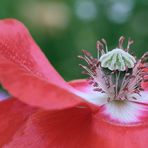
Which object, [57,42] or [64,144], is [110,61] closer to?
[64,144]

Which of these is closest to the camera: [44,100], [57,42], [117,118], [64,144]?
[44,100]

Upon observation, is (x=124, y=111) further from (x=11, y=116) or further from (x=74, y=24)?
(x=74, y=24)

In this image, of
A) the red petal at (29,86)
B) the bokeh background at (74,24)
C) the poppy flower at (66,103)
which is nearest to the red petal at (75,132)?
the poppy flower at (66,103)

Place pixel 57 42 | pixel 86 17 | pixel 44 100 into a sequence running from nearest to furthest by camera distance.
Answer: pixel 44 100, pixel 57 42, pixel 86 17

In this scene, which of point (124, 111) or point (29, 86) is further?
point (124, 111)

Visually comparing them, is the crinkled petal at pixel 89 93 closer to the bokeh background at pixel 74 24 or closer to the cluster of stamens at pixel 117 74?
the cluster of stamens at pixel 117 74

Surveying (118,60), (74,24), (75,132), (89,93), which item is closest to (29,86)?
(75,132)

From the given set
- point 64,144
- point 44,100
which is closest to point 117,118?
point 64,144
